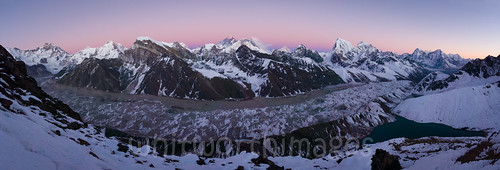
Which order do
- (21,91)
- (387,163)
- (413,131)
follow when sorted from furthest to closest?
(413,131), (21,91), (387,163)

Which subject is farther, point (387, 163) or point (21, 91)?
point (21, 91)

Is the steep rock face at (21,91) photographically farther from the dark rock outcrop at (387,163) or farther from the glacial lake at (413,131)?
the glacial lake at (413,131)

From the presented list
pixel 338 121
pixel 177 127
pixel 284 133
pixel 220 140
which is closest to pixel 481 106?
pixel 338 121

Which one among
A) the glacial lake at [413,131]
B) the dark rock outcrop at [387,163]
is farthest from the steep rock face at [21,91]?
the glacial lake at [413,131]

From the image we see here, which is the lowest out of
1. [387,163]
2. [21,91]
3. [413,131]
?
[413,131]

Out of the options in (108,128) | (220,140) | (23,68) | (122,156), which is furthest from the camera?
(108,128)

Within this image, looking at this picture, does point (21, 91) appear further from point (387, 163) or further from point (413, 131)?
point (413, 131)

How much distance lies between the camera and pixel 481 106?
15700cm

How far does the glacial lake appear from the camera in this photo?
13775cm

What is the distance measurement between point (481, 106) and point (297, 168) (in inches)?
8090

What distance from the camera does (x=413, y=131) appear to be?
487 ft

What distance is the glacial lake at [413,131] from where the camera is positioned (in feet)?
452

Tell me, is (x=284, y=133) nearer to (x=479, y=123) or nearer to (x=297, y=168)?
(x=297, y=168)

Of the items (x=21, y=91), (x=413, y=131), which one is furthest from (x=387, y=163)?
(x=413, y=131)
